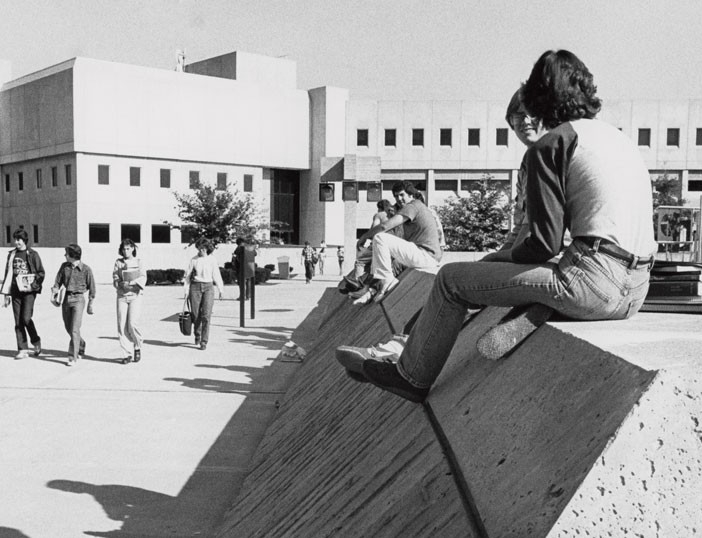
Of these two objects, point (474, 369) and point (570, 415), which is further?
point (474, 369)

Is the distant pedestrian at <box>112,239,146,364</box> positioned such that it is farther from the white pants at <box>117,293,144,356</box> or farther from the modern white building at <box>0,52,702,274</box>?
the modern white building at <box>0,52,702,274</box>

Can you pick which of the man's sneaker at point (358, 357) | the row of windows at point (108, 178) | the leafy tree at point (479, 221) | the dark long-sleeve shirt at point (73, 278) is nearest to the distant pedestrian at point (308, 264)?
the row of windows at point (108, 178)

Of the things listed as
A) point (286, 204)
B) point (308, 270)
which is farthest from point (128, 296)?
point (286, 204)

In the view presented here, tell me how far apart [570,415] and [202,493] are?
14.3ft

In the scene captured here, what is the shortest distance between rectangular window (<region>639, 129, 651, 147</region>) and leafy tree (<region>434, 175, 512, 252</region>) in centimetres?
1458

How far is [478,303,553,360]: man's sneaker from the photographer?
2871 mm

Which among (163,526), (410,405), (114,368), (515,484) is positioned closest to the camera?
(515,484)

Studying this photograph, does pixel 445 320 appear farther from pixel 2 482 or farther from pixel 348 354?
pixel 2 482

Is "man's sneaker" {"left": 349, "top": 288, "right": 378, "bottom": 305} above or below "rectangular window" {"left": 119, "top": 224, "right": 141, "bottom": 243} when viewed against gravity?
above

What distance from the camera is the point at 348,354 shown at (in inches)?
148

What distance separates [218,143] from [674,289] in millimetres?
52730

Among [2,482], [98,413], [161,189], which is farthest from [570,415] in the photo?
[161,189]

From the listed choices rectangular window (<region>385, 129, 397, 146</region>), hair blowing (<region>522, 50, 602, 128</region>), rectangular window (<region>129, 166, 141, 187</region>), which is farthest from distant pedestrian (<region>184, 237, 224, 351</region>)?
rectangular window (<region>385, 129, 397, 146</region>)

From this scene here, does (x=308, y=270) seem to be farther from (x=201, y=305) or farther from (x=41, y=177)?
(x=41, y=177)
